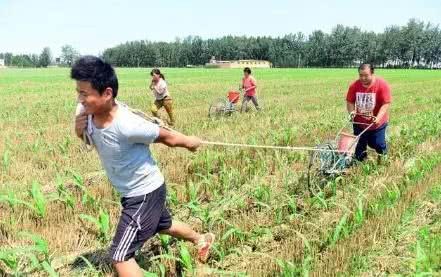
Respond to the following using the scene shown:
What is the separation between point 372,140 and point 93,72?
507 cm

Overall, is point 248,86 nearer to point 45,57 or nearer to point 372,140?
point 372,140

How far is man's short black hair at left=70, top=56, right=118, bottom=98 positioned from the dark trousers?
4.89 meters

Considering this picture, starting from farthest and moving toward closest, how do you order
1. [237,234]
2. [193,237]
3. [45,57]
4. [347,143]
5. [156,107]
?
[45,57] → [156,107] → [347,143] → [237,234] → [193,237]

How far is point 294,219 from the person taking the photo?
5.06 metres

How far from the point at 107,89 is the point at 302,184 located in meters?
3.85

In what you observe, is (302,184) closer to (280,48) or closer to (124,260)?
(124,260)

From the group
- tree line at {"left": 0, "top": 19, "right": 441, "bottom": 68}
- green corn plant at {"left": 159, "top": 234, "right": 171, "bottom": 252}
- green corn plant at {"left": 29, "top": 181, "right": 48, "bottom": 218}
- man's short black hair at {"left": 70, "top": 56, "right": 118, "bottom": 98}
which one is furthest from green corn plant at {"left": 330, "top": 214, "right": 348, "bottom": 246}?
tree line at {"left": 0, "top": 19, "right": 441, "bottom": 68}

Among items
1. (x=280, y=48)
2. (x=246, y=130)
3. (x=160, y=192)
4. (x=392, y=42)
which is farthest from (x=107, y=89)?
(x=280, y=48)

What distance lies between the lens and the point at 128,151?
3.28m

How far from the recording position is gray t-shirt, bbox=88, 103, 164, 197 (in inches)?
125

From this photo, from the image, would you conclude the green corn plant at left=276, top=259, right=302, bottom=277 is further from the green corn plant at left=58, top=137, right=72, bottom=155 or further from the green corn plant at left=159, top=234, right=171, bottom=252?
the green corn plant at left=58, top=137, right=72, bottom=155

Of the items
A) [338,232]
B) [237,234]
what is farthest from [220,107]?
[338,232]

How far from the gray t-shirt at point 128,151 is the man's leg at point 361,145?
4348 mm

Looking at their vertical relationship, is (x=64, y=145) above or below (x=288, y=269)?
below
